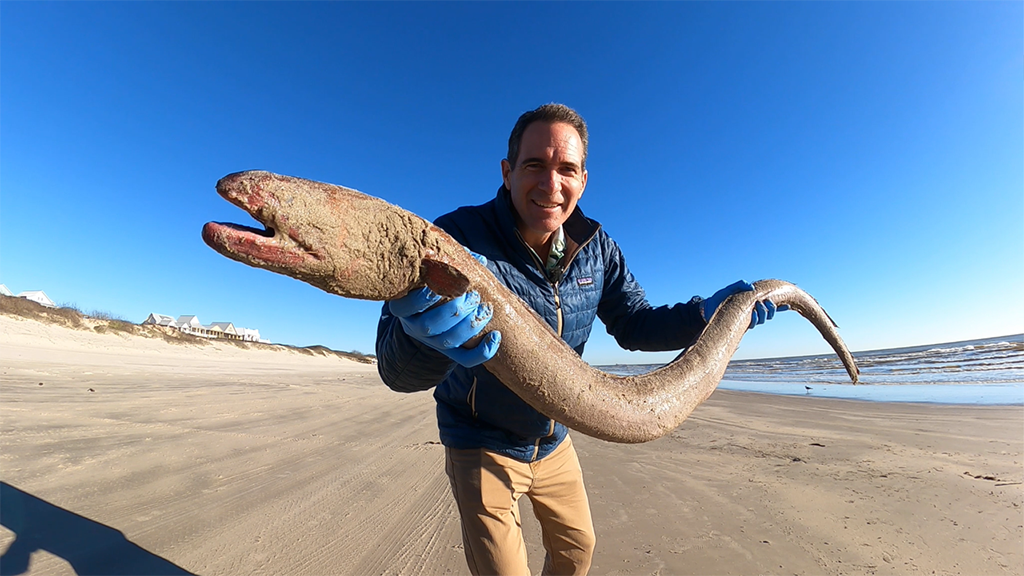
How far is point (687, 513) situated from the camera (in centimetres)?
355

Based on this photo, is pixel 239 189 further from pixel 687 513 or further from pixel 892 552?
pixel 892 552

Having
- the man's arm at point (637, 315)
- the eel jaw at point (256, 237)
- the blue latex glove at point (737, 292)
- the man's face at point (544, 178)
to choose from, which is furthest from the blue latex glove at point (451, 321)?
the blue latex glove at point (737, 292)

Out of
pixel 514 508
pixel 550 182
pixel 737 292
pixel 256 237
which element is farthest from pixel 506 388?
pixel 737 292

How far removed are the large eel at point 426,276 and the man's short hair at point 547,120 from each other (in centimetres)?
119

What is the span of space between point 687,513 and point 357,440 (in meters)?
4.42

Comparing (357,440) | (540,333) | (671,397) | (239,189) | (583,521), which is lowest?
(357,440)

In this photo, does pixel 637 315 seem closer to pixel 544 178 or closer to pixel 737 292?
pixel 737 292

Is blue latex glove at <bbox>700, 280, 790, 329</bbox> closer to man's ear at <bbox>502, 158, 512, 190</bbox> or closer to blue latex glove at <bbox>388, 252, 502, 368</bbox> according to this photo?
man's ear at <bbox>502, 158, 512, 190</bbox>

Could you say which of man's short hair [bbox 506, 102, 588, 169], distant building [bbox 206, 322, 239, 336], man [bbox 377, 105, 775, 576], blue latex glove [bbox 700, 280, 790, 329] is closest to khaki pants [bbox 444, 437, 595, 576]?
man [bbox 377, 105, 775, 576]

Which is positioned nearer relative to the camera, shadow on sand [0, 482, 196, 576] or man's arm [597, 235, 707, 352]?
shadow on sand [0, 482, 196, 576]

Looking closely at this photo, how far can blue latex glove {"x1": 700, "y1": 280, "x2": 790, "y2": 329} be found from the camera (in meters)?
2.73

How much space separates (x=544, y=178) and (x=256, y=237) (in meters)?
1.53

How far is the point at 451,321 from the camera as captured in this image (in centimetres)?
141

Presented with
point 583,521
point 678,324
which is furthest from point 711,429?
point 583,521
